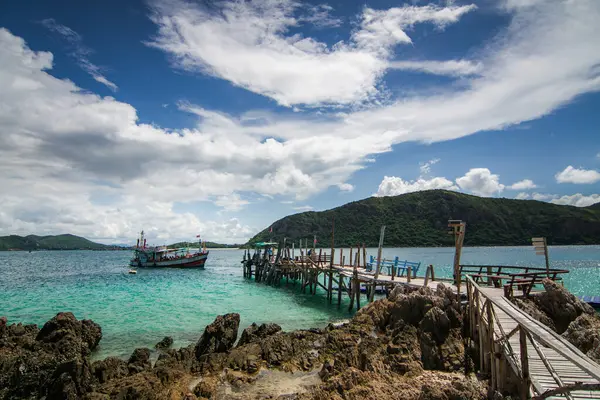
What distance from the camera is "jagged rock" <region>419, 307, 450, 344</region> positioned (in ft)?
39.8

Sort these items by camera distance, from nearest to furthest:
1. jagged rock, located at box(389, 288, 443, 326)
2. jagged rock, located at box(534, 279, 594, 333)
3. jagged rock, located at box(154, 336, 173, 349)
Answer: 1. jagged rock, located at box(389, 288, 443, 326)
2. jagged rock, located at box(534, 279, 594, 333)
3. jagged rock, located at box(154, 336, 173, 349)

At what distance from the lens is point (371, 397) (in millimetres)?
8688

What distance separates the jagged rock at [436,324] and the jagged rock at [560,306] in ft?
15.7

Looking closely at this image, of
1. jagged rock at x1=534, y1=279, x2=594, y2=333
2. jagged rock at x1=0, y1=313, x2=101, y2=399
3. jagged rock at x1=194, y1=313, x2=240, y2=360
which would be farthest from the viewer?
jagged rock at x1=194, y1=313, x2=240, y2=360

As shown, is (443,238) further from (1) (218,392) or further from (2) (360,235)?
(1) (218,392)

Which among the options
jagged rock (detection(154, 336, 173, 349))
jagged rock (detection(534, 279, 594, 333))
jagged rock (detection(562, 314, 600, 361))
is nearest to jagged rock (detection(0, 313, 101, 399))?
jagged rock (detection(154, 336, 173, 349))

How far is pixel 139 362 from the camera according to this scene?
1270 cm

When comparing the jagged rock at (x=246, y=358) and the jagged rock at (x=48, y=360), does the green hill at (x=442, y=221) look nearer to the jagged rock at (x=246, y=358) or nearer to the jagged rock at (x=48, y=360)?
the jagged rock at (x=48, y=360)

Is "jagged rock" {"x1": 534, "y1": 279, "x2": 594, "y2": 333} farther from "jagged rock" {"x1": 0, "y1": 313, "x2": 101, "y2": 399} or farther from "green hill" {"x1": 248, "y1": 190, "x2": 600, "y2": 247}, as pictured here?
"green hill" {"x1": 248, "y1": 190, "x2": 600, "y2": 247}

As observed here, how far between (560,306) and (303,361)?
10.2 m

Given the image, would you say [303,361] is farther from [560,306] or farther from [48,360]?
[560,306]

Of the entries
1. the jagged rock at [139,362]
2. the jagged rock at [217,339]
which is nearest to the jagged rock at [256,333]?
the jagged rock at [217,339]

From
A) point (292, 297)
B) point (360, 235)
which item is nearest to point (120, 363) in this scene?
point (292, 297)

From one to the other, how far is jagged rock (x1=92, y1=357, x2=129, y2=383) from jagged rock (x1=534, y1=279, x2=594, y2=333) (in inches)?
624
